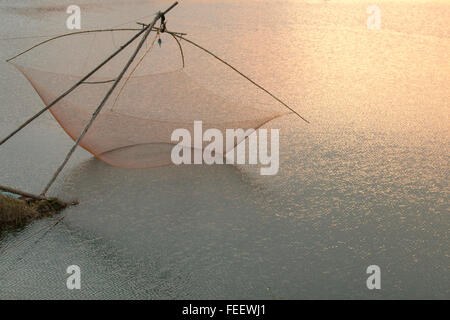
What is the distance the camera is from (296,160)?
2.79 metres

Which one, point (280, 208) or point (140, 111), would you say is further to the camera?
point (140, 111)

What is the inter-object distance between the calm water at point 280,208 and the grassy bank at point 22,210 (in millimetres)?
56

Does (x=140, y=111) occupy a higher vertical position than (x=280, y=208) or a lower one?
higher

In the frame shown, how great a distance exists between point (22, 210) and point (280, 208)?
3.52 feet

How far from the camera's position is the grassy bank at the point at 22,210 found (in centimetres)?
206

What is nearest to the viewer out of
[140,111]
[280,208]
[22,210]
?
[22,210]

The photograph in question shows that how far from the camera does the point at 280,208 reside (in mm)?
2316

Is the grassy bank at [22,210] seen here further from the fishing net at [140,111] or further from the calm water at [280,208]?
the fishing net at [140,111]

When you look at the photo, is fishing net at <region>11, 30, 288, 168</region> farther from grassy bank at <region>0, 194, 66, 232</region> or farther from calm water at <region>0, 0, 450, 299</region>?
grassy bank at <region>0, 194, 66, 232</region>

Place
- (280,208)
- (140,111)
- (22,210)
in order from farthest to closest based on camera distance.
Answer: (140,111)
(280,208)
(22,210)

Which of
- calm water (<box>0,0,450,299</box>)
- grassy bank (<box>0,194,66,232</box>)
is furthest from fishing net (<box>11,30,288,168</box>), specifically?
grassy bank (<box>0,194,66,232</box>)
